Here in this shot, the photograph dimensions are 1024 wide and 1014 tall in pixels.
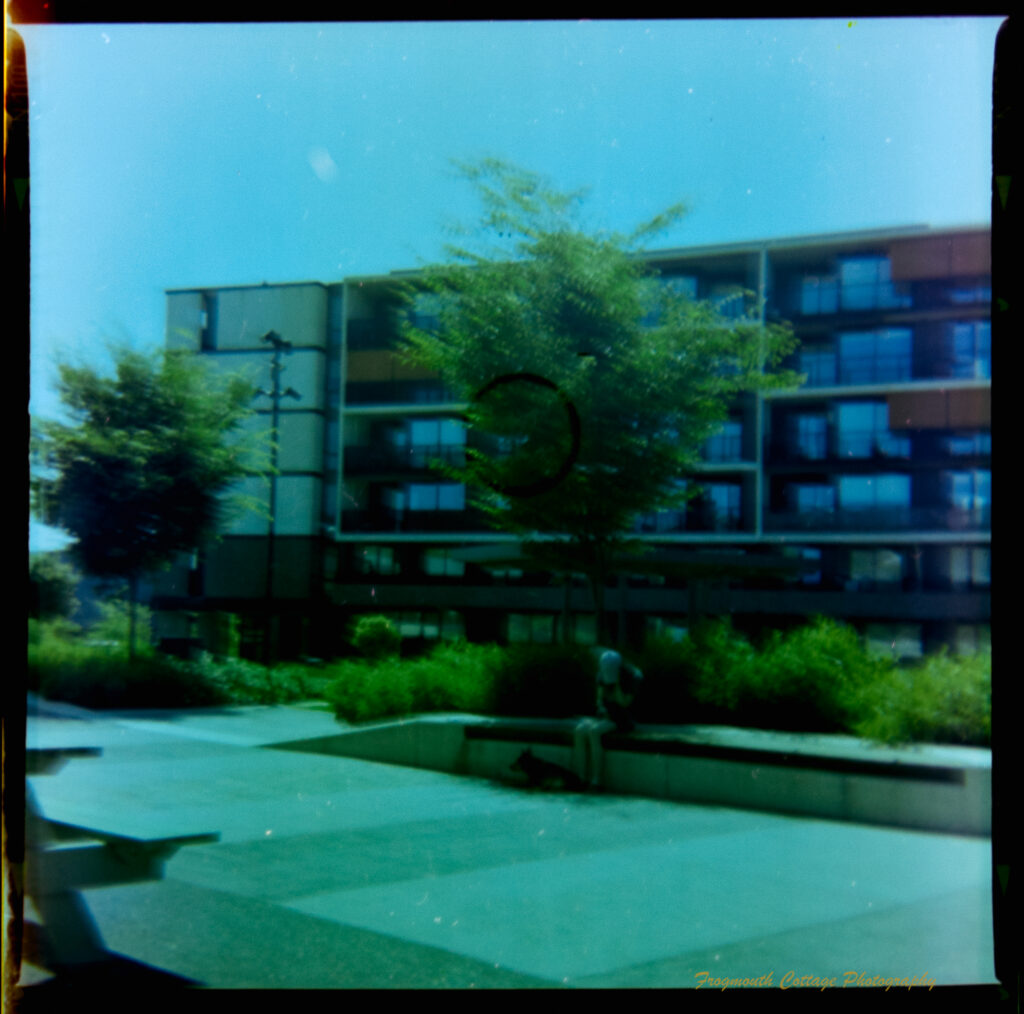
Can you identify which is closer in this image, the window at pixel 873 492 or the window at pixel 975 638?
the window at pixel 873 492

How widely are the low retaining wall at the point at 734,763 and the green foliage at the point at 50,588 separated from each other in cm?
50

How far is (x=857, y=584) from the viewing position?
1916mm

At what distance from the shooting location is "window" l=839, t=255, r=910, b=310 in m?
1.90

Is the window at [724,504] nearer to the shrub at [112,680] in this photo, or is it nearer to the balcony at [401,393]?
the balcony at [401,393]

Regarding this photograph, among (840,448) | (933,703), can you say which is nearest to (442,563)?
(840,448)

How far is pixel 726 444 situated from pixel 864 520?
0.30 metres

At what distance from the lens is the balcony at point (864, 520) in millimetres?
1891

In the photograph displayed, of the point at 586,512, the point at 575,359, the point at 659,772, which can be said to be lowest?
the point at 659,772

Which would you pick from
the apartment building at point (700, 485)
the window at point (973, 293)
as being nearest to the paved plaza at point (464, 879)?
the apartment building at point (700, 485)

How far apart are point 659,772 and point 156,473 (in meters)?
1.18

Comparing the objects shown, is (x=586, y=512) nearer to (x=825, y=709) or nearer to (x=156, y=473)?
(x=825, y=709)

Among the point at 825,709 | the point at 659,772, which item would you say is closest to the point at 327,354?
the point at 659,772

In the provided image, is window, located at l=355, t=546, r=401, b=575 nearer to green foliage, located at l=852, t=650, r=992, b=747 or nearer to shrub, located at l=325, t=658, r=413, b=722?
shrub, located at l=325, t=658, r=413, b=722

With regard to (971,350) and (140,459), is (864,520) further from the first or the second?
(140,459)
